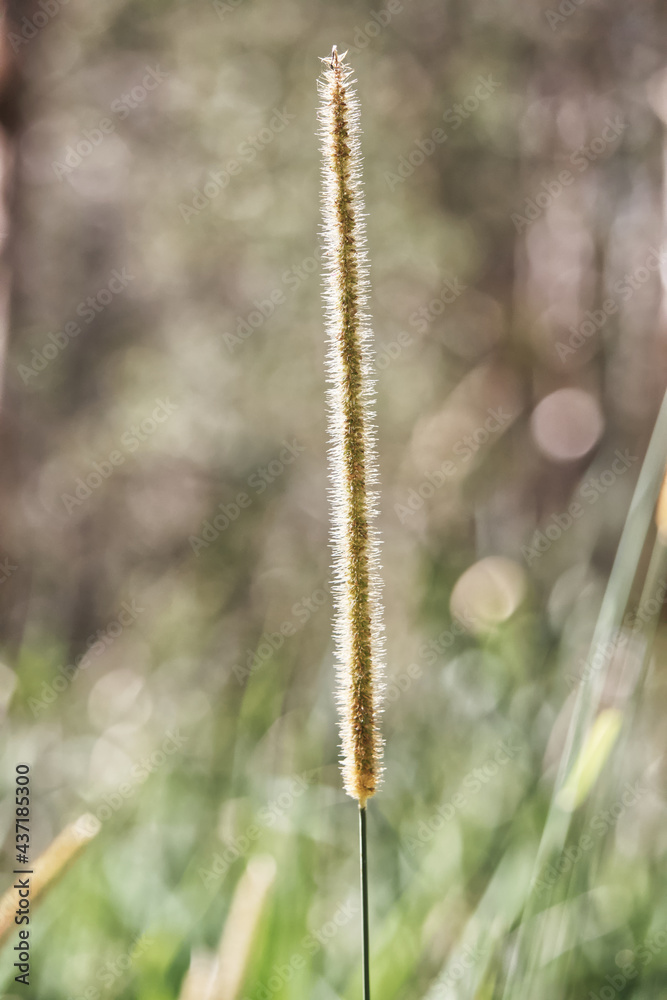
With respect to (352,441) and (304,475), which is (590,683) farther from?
(304,475)

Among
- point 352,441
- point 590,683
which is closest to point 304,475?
point 590,683

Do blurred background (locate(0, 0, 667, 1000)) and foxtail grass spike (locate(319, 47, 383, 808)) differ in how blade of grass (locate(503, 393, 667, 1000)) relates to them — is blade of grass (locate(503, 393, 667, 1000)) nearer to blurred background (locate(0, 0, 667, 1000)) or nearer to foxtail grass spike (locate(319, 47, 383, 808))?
blurred background (locate(0, 0, 667, 1000))

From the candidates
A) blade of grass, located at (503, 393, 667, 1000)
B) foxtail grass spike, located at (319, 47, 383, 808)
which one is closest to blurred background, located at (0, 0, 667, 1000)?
blade of grass, located at (503, 393, 667, 1000)

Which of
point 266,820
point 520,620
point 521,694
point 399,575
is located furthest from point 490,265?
point 266,820

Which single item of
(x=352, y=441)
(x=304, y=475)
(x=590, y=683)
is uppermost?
(x=352, y=441)

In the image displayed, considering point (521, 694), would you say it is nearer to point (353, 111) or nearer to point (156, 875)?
point (156, 875)

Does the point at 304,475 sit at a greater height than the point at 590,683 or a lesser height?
lesser
